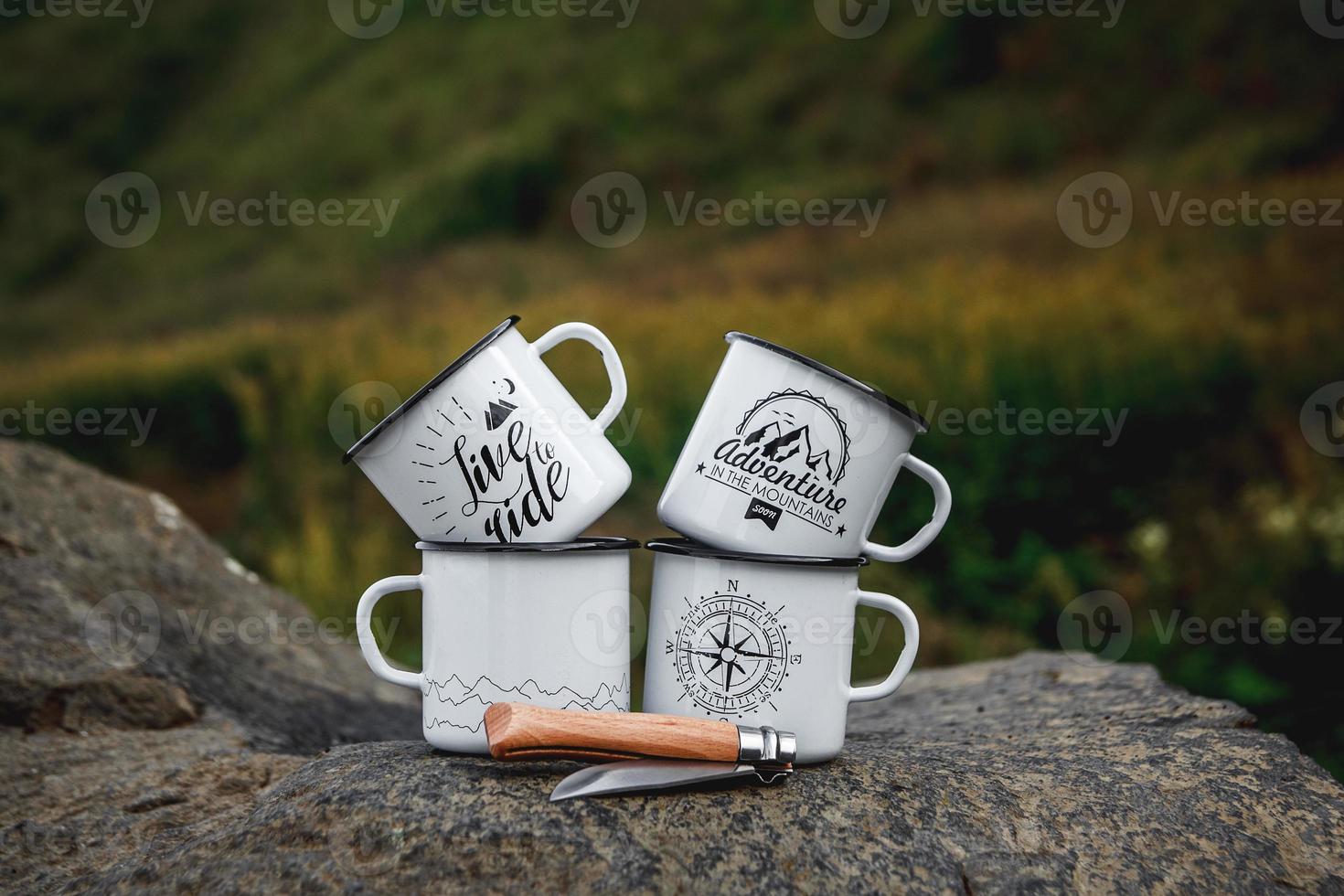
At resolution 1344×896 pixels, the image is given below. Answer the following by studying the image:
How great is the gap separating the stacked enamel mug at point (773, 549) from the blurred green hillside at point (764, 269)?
2791 mm

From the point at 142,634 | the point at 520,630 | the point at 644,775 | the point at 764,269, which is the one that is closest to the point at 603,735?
the point at 644,775

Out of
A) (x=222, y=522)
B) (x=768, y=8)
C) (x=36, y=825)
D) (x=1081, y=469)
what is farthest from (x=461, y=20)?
(x=36, y=825)

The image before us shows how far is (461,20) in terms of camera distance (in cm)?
1823

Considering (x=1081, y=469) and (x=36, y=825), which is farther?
(x=1081, y=469)

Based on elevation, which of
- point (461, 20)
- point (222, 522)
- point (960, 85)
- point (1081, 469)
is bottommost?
point (222, 522)

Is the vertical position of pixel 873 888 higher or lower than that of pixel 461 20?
lower

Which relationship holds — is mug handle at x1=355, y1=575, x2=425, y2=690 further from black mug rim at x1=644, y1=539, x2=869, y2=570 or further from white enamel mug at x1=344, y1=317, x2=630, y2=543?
black mug rim at x1=644, y1=539, x2=869, y2=570

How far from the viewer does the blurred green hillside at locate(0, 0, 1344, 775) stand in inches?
215

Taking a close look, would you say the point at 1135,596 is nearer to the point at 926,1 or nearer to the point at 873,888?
the point at 873,888

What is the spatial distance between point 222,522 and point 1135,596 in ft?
21.4

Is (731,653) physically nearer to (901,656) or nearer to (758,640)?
(758,640)

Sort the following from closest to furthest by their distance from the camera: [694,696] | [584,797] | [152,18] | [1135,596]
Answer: [584,797]
[694,696]
[1135,596]
[152,18]

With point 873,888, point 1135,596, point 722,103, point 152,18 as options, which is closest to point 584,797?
point 873,888

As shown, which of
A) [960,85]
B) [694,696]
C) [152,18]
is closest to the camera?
[694,696]
